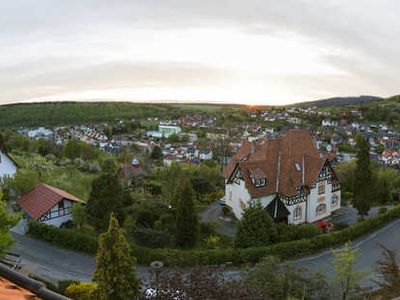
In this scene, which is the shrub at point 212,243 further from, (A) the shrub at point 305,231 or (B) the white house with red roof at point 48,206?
(B) the white house with red roof at point 48,206

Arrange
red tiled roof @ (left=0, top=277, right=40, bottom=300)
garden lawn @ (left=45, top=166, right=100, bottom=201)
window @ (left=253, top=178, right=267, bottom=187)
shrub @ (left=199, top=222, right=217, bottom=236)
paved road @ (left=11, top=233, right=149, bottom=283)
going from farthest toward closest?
garden lawn @ (left=45, top=166, right=100, bottom=201) < window @ (left=253, top=178, right=267, bottom=187) < shrub @ (left=199, top=222, right=217, bottom=236) < paved road @ (left=11, top=233, right=149, bottom=283) < red tiled roof @ (left=0, top=277, right=40, bottom=300)

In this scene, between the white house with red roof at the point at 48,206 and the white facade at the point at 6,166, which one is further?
the white facade at the point at 6,166

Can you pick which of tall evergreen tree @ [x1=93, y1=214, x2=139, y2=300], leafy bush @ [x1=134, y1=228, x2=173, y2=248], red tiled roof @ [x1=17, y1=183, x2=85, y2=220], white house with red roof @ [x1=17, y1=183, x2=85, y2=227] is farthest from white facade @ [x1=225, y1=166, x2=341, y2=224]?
tall evergreen tree @ [x1=93, y1=214, x2=139, y2=300]

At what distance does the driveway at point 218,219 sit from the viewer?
31.7 metres

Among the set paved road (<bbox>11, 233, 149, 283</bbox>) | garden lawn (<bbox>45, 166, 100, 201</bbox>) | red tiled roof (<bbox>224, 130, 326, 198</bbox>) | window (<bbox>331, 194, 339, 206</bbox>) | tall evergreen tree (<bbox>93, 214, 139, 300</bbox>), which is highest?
red tiled roof (<bbox>224, 130, 326, 198</bbox>)

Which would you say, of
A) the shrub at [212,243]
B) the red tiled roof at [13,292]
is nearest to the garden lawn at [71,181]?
the shrub at [212,243]

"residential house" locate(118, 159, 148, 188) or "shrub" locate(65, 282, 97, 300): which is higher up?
"shrub" locate(65, 282, 97, 300)

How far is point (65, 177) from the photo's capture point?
4850cm

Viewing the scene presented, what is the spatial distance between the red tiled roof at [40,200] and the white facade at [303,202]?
1180 centimetres

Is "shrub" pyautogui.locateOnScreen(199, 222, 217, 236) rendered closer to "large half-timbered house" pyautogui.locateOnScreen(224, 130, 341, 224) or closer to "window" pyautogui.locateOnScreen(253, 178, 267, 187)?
"large half-timbered house" pyautogui.locateOnScreen(224, 130, 341, 224)

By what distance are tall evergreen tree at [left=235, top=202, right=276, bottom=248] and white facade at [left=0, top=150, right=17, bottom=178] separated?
905 inches

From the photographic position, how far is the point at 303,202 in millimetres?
32312

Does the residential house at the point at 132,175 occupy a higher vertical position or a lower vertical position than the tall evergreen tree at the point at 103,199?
lower

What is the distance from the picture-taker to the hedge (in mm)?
24703
